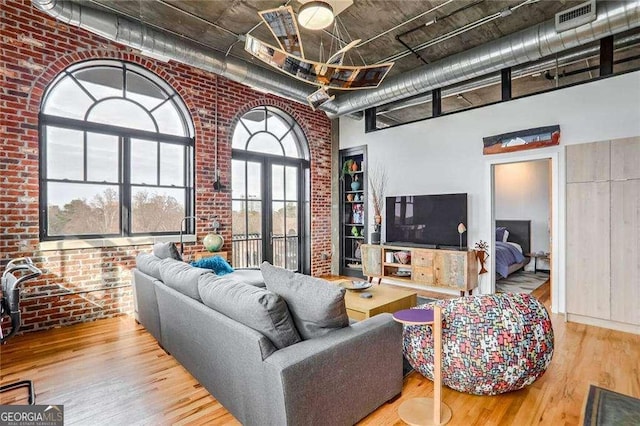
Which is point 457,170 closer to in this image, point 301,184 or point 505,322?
point 301,184

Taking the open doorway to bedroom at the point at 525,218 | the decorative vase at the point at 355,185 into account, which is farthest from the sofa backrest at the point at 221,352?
the open doorway to bedroom at the point at 525,218

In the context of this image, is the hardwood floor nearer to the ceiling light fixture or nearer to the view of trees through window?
the view of trees through window

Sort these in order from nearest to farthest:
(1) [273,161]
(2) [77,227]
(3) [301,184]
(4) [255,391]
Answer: (4) [255,391], (2) [77,227], (1) [273,161], (3) [301,184]

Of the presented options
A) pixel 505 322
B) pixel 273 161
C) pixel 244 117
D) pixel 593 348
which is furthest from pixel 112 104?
pixel 593 348

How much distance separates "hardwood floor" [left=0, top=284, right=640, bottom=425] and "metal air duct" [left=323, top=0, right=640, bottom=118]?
9.81 feet

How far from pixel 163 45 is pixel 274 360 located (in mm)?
3643

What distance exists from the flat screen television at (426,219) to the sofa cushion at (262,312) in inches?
148

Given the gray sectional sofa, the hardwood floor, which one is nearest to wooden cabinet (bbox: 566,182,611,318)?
the hardwood floor

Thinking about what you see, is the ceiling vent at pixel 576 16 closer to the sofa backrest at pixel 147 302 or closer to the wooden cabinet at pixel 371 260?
the wooden cabinet at pixel 371 260

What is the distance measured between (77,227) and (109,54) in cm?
216

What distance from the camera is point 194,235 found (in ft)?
15.6

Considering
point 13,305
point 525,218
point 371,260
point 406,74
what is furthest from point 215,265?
point 525,218

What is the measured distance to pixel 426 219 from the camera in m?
5.19

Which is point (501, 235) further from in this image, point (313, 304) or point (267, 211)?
point (313, 304)
